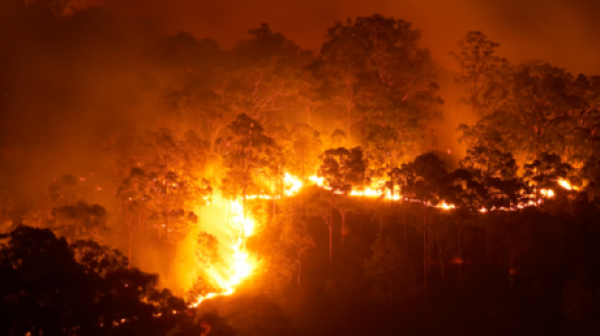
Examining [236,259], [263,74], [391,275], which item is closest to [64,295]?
[391,275]

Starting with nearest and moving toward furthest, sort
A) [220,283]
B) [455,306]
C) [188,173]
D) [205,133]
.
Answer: [455,306] < [220,283] < [188,173] < [205,133]

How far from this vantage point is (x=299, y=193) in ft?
→ 103

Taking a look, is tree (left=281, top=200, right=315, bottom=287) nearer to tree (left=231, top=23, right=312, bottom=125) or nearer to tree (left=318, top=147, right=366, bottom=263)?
tree (left=318, top=147, right=366, bottom=263)

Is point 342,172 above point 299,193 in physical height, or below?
above

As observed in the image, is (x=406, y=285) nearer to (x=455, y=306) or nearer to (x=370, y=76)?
(x=455, y=306)

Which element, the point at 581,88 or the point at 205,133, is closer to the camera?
the point at 581,88

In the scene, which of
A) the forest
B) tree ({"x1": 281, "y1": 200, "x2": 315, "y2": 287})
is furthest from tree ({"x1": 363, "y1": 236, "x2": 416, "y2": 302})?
tree ({"x1": 281, "y1": 200, "x2": 315, "y2": 287})

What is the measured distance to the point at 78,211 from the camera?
1016 inches

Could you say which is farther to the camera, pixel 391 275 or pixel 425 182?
pixel 425 182

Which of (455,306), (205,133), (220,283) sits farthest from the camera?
(205,133)

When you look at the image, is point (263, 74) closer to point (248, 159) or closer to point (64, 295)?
point (248, 159)

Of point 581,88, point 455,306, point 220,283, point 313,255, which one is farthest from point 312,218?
point 581,88

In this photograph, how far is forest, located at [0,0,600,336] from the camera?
20.1m

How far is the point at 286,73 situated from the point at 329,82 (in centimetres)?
289
